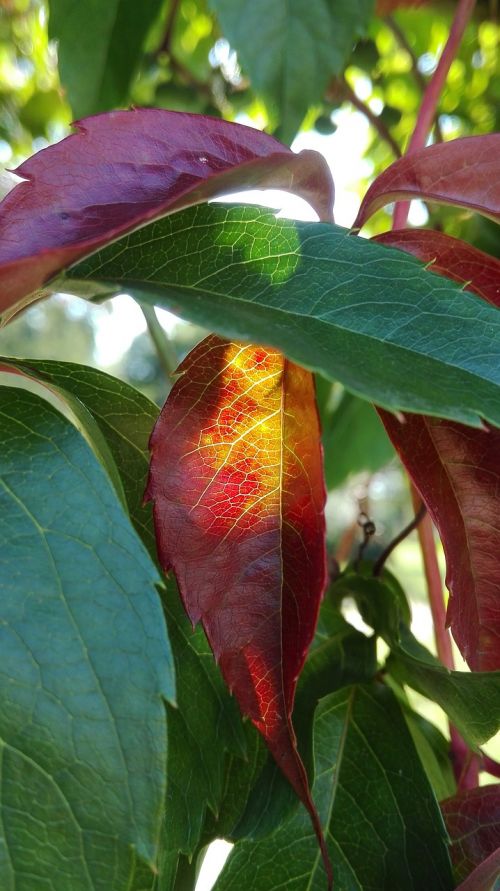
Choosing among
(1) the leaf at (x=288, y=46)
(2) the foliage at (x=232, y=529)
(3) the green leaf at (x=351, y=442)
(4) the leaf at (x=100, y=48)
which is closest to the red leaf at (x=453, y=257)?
(2) the foliage at (x=232, y=529)

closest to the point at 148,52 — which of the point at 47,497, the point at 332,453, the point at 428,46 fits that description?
the point at 428,46

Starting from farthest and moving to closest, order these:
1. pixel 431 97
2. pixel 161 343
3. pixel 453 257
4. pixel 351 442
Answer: pixel 351 442
pixel 161 343
pixel 431 97
pixel 453 257

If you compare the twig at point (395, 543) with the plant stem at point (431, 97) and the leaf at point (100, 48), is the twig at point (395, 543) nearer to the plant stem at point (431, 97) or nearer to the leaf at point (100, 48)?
the plant stem at point (431, 97)

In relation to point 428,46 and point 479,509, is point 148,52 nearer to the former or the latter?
point 428,46

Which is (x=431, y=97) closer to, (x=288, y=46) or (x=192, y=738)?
(x=288, y=46)

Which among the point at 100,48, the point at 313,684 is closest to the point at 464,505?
the point at 313,684

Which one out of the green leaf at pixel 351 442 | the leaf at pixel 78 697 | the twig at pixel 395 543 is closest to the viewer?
the leaf at pixel 78 697

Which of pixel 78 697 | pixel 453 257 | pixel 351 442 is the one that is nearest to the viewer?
pixel 78 697

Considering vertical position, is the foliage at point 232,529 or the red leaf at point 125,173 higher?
the red leaf at point 125,173
